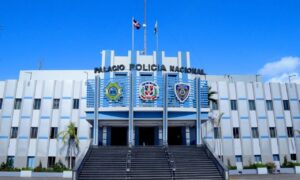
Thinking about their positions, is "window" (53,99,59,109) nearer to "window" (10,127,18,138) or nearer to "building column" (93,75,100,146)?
"window" (10,127,18,138)

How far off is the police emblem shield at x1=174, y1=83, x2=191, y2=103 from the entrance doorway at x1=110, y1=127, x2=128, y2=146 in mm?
10811

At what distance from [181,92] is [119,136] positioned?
488 inches

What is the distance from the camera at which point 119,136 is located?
43000 millimetres

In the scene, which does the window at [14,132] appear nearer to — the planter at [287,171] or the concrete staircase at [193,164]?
the concrete staircase at [193,164]

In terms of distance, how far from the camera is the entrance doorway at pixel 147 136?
1650 inches

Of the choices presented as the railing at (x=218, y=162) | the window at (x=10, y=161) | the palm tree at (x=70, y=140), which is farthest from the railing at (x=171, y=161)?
the window at (x=10, y=161)

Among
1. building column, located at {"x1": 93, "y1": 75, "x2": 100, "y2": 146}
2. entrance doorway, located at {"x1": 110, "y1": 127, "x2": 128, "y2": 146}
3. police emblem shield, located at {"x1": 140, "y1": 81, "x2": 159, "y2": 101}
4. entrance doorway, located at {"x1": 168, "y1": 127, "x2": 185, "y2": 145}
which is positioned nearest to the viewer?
building column, located at {"x1": 93, "y1": 75, "x2": 100, "y2": 146}

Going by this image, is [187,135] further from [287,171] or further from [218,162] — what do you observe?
[287,171]

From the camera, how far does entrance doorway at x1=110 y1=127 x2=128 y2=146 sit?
4270cm

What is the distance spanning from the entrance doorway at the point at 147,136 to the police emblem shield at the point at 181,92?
749cm

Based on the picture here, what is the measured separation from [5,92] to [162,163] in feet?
99.1

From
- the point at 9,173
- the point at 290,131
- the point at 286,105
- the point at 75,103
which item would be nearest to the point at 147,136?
the point at 75,103

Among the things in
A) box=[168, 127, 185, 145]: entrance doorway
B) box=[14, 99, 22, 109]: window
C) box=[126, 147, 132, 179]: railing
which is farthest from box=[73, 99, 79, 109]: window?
box=[168, 127, 185, 145]: entrance doorway

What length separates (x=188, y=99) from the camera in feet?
125
